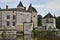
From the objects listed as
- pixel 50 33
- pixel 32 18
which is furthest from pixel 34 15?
pixel 50 33

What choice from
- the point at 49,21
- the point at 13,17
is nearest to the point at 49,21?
the point at 49,21

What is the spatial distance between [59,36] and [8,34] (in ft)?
14.1

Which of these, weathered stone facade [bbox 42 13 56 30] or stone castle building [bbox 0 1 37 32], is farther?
weathered stone facade [bbox 42 13 56 30]

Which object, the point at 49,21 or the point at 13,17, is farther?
the point at 49,21

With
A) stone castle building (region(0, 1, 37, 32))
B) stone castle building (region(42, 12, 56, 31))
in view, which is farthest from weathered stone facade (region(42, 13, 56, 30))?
stone castle building (region(0, 1, 37, 32))

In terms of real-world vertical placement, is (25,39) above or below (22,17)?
below

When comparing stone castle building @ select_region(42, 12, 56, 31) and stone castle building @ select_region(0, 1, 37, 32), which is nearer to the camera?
stone castle building @ select_region(0, 1, 37, 32)

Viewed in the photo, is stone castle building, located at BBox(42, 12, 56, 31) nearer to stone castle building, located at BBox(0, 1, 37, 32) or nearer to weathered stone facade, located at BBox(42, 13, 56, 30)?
weathered stone facade, located at BBox(42, 13, 56, 30)

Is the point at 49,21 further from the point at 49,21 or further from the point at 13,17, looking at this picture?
the point at 13,17

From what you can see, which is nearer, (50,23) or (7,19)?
(7,19)

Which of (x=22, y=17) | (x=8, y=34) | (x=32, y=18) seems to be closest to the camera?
(x=8, y=34)

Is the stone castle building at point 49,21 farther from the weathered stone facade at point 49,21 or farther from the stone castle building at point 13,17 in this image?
the stone castle building at point 13,17

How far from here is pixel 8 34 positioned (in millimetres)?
18531

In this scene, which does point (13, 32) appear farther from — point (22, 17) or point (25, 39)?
point (22, 17)
